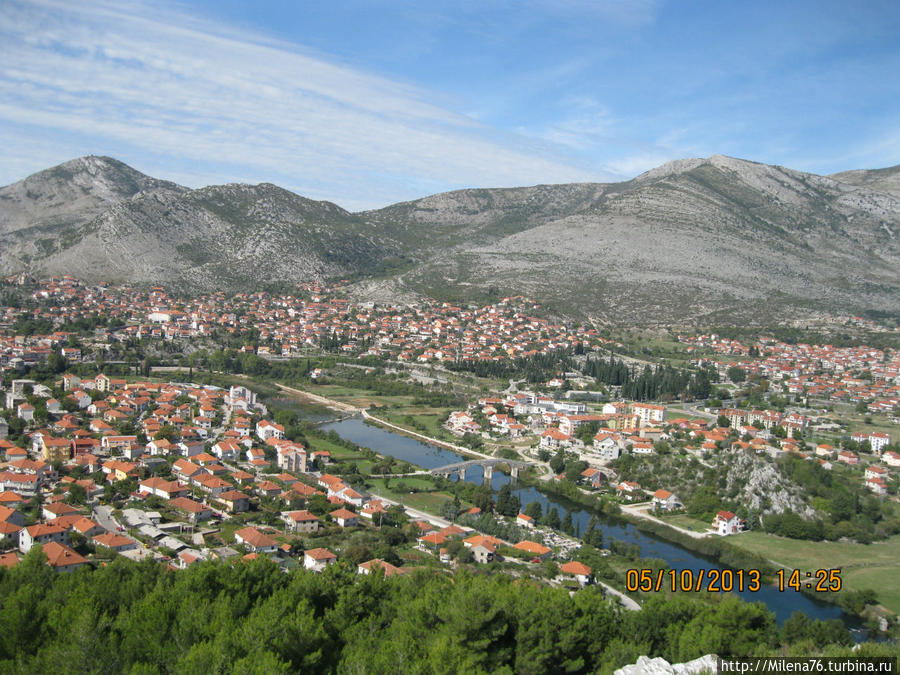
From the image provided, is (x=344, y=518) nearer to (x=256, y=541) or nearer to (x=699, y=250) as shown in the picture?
(x=256, y=541)

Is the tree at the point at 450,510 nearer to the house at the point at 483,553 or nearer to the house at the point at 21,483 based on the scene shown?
the house at the point at 483,553

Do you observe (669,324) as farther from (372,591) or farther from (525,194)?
(525,194)

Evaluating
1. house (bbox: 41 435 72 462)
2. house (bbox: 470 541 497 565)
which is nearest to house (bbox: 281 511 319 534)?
house (bbox: 470 541 497 565)

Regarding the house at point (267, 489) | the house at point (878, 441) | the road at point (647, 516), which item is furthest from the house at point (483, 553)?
the house at point (878, 441)

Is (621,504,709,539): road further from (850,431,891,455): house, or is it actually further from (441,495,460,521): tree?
(850,431,891,455): house

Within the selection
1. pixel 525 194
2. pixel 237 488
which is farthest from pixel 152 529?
pixel 525 194
